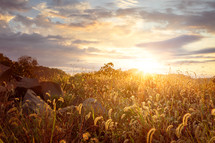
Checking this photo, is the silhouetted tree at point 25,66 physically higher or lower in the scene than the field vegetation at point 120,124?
higher

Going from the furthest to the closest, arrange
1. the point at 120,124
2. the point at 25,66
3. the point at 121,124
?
1. the point at 25,66
2. the point at 121,124
3. the point at 120,124

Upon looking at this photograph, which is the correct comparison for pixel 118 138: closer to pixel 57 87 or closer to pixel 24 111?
pixel 24 111

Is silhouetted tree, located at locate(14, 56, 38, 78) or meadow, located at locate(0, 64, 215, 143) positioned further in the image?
silhouetted tree, located at locate(14, 56, 38, 78)

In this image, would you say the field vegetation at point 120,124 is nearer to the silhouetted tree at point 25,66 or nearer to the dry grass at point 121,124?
the dry grass at point 121,124

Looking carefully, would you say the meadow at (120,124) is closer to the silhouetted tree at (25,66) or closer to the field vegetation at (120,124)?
the field vegetation at (120,124)

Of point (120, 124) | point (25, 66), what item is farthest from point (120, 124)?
point (25, 66)

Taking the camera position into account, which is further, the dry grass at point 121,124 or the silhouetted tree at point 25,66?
the silhouetted tree at point 25,66

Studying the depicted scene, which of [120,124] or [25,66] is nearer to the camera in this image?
[120,124]

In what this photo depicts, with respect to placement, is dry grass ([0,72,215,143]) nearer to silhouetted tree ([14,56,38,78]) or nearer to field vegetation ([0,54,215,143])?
field vegetation ([0,54,215,143])

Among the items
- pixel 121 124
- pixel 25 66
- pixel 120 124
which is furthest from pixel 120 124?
pixel 25 66

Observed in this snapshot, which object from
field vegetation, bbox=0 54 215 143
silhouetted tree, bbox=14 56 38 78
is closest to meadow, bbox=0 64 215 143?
field vegetation, bbox=0 54 215 143

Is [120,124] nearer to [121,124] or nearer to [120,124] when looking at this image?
[120,124]

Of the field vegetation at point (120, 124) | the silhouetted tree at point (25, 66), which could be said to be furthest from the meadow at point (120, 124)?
the silhouetted tree at point (25, 66)

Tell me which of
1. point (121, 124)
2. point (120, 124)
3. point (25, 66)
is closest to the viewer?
point (120, 124)
